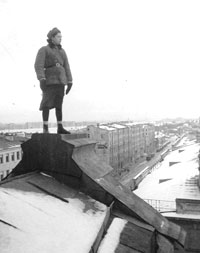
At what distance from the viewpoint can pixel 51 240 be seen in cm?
355

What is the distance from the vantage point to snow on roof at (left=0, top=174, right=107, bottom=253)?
343cm

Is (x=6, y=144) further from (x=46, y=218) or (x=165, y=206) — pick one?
(x=46, y=218)

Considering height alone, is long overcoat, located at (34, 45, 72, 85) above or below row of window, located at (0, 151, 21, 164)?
above

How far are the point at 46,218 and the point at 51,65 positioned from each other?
3.41 m

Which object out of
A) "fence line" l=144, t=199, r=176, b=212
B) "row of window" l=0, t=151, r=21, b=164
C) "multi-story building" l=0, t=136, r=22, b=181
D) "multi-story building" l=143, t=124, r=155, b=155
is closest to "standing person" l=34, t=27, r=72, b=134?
"fence line" l=144, t=199, r=176, b=212

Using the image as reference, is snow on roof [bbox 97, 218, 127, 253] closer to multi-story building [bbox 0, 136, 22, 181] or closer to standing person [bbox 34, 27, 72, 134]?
standing person [bbox 34, 27, 72, 134]

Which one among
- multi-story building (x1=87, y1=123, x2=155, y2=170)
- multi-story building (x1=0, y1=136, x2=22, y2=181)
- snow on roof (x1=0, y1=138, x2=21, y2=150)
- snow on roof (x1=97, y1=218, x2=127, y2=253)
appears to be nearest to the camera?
snow on roof (x1=97, y1=218, x2=127, y2=253)

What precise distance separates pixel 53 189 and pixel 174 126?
179638 millimetres

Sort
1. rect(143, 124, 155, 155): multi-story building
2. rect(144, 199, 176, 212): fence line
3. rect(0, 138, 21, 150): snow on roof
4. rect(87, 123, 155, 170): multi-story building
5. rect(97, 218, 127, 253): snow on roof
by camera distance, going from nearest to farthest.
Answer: rect(97, 218, 127, 253): snow on roof
rect(144, 199, 176, 212): fence line
rect(0, 138, 21, 150): snow on roof
rect(87, 123, 155, 170): multi-story building
rect(143, 124, 155, 155): multi-story building

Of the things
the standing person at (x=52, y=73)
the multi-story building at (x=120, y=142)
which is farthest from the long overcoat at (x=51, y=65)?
the multi-story building at (x=120, y=142)

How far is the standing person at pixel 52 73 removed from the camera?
609 centimetres

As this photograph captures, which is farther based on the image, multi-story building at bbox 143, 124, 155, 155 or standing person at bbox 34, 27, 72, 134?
multi-story building at bbox 143, 124, 155, 155

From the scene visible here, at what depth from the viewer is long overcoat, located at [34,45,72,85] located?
6.06m

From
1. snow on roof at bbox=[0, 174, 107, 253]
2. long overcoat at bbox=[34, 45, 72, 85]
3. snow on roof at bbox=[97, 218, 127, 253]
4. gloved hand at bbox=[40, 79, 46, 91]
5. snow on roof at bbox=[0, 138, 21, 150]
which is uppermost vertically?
long overcoat at bbox=[34, 45, 72, 85]
